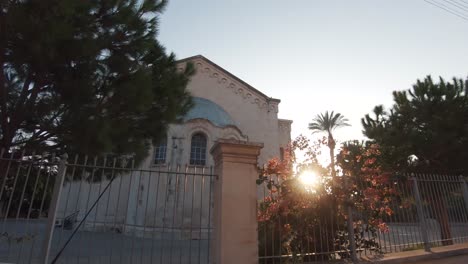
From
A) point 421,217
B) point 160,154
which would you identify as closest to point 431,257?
point 421,217

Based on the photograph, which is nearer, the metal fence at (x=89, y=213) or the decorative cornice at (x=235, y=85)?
the metal fence at (x=89, y=213)

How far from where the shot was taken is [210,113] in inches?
651

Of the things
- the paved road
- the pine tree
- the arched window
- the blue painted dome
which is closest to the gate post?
the pine tree

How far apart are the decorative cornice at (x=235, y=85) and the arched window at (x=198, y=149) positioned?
14.6 feet

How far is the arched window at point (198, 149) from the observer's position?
603 inches

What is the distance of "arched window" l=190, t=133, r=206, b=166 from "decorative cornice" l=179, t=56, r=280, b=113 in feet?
14.6

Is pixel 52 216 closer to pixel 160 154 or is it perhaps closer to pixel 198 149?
pixel 160 154

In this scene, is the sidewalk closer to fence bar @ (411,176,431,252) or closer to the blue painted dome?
fence bar @ (411,176,431,252)

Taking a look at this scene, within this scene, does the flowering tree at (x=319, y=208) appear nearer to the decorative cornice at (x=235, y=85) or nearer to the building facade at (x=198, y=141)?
the building facade at (x=198, y=141)

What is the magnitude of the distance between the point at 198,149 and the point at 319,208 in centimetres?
1078

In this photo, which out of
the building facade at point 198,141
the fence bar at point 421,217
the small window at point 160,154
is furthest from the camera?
the small window at point 160,154

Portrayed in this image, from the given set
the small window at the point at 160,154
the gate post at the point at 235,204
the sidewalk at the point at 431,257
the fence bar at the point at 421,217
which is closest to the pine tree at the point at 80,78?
the gate post at the point at 235,204

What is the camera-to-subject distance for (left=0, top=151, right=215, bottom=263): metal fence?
420 centimetres

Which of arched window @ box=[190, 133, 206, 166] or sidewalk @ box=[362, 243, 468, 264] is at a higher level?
arched window @ box=[190, 133, 206, 166]
